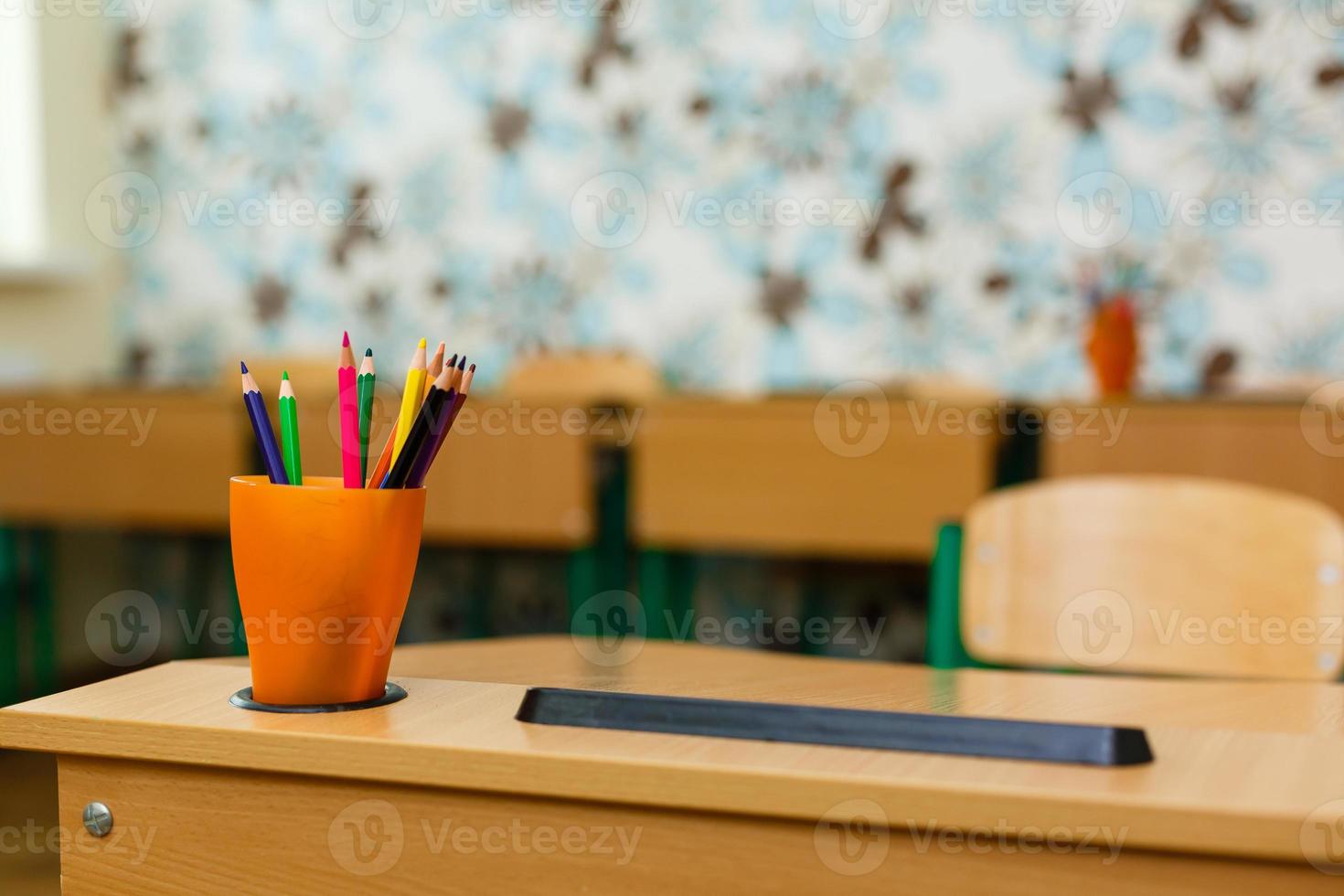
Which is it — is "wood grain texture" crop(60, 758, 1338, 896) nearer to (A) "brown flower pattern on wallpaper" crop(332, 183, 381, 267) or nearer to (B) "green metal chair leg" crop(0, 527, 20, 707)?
(B) "green metal chair leg" crop(0, 527, 20, 707)

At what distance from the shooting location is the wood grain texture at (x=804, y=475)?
2.49m

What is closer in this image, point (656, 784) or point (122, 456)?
point (656, 784)

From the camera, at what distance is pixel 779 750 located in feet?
1.99

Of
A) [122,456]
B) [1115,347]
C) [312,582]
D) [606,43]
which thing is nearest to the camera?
[312,582]

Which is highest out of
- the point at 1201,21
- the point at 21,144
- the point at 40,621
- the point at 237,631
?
the point at 1201,21

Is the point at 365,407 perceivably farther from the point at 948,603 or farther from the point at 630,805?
the point at 948,603

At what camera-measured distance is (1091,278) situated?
296 centimetres

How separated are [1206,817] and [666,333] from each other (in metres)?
3.00

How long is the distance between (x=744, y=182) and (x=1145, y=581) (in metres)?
2.36

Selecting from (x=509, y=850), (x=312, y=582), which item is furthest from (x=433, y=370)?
(x=509, y=850)

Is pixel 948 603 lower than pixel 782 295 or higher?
lower

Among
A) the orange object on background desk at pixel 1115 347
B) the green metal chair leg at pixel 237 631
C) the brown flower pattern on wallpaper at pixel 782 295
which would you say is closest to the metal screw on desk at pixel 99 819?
the green metal chair leg at pixel 237 631

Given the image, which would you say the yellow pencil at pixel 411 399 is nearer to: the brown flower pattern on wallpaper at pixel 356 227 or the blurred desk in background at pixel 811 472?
the blurred desk in background at pixel 811 472

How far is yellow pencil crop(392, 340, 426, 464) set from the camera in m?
0.71
